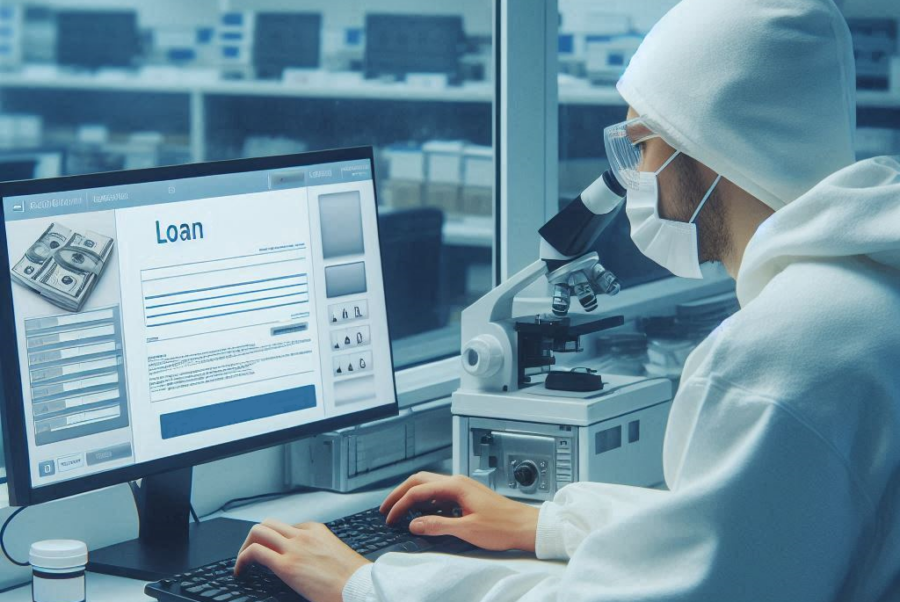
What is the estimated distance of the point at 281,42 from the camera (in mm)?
4328

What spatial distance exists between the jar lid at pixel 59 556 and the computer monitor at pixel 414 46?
2984mm

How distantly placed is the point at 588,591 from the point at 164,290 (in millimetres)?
615

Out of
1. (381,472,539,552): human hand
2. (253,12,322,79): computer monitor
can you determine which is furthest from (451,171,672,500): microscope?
(253,12,322,79): computer monitor

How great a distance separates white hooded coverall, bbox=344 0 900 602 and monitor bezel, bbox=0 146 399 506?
317mm

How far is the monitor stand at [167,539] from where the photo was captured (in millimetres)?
1286

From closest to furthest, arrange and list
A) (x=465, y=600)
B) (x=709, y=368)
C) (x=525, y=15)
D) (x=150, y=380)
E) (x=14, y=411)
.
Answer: (x=709, y=368) < (x=465, y=600) < (x=14, y=411) < (x=150, y=380) < (x=525, y=15)

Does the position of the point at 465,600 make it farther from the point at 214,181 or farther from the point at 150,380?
the point at 214,181

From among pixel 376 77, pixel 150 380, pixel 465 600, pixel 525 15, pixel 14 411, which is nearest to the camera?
pixel 465 600

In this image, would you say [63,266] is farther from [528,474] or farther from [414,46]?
[414,46]

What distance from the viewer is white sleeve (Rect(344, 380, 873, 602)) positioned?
0.87m

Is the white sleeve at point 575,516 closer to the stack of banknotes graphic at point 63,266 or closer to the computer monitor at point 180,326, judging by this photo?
the computer monitor at point 180,326

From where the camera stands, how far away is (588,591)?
931 mm

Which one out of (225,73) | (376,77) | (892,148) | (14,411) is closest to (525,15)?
(892,148)

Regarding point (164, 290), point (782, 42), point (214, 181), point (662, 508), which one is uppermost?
point (782, 42)
